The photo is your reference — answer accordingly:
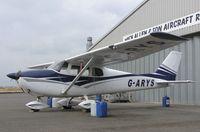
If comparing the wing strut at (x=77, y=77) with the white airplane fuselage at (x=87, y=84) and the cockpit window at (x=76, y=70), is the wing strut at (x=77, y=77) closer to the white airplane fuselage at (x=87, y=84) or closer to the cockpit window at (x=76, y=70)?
the white airplane fuselage at (x=87, y=84)

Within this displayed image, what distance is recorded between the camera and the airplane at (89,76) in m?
13.5

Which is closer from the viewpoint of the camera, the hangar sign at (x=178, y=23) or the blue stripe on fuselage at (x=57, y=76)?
the blue stripe on fuselage at (x=57, y=76)

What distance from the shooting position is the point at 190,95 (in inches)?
783

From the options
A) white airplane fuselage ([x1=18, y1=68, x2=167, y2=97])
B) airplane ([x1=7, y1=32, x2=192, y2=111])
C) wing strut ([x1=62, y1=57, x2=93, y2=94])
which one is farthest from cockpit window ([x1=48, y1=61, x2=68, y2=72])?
wing strut ([x1=62, y1=57, x2=93, y2=94])

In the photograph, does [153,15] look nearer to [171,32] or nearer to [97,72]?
[171,32]

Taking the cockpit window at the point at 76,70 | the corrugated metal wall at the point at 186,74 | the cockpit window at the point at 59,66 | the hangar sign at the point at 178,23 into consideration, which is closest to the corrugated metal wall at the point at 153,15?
the hangar sign at the point at 178,23

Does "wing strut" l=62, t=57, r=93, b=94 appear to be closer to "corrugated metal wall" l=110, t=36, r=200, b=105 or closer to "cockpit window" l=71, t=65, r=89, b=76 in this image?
"cockpit window" l=71, t=65, r=89, b=76

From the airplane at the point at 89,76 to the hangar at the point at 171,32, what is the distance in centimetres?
322

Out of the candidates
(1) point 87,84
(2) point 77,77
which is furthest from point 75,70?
(2) point 77,77

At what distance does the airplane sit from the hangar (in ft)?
10.6

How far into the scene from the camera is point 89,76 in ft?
51.0

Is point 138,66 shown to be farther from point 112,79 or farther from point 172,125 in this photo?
point 172,125

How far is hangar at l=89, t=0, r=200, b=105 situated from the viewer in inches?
771

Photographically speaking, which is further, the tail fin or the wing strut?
the tail fin
